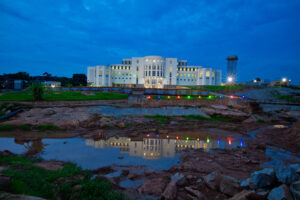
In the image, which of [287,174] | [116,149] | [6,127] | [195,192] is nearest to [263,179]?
[287,174]

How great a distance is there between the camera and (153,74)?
98312 mm

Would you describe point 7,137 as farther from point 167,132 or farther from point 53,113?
point 167,132

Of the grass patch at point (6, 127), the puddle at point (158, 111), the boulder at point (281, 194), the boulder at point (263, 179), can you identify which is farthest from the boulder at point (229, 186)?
the puddle at point (158, 111)

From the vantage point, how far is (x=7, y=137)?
55.8ft

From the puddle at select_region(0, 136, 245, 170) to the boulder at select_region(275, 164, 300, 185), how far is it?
20.3ft

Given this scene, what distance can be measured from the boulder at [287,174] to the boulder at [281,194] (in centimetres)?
49

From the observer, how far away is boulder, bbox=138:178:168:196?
775 cm

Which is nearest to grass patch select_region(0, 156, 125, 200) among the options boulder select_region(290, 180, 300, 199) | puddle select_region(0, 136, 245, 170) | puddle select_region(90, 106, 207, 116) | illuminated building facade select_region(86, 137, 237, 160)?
puddle select_region(0, 136, 245, 170)

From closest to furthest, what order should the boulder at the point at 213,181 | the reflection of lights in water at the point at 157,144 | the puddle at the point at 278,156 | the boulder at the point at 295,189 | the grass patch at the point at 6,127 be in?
the boulder at the point at 295,189, the boulder at the point at 213,181, the puddle at the point at 278,156, the reflection of lights in water at the point at 157,144, the grass patch at the point at 6,127

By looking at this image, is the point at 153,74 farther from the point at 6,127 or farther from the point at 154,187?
the point at 154,187

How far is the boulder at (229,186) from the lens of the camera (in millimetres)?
7176

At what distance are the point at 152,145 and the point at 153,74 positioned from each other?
84.9 meters

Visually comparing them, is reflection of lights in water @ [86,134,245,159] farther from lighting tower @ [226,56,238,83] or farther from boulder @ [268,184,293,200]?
lighting tower @ [226,56,238,83]

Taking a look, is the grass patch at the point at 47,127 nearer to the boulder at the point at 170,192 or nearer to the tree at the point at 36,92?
the tree at the point at 36,92
